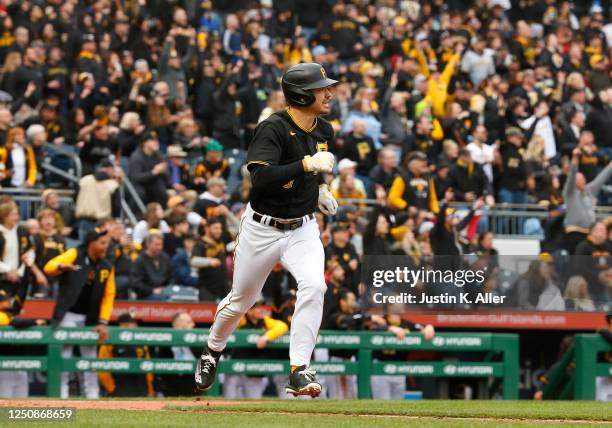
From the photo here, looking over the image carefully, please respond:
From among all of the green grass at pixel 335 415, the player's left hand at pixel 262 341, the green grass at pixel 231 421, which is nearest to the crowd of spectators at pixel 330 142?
the player's left hand at pixel 262 341

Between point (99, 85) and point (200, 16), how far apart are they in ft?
13.8

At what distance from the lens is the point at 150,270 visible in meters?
15.1

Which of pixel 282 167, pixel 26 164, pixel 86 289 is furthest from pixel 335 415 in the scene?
pixel 26 164

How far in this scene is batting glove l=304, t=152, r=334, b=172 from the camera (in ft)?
27.8

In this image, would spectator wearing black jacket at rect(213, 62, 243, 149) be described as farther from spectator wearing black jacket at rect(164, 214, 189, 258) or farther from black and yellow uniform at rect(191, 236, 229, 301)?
black and yellow uniform at rect(191, 236, 229, 301)

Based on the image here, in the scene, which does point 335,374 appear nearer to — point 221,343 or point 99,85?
point 221,343

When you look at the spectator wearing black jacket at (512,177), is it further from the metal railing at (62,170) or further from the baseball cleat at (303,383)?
the baseball cleat at (303,383)

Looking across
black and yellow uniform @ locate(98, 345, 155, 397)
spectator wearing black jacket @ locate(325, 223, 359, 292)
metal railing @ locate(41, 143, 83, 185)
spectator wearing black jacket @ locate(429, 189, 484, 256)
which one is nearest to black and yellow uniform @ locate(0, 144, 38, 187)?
metal railing @ locate(41, 143, 83, 185)

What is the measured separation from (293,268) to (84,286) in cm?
457

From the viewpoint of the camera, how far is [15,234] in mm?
14312

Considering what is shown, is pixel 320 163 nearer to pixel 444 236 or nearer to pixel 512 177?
pixel 444 236

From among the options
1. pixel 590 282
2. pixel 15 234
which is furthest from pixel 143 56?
pixel 590 282

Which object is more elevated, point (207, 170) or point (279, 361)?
point (207, 170)

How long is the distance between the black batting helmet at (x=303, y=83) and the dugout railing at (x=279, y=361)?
5108 millimetres
